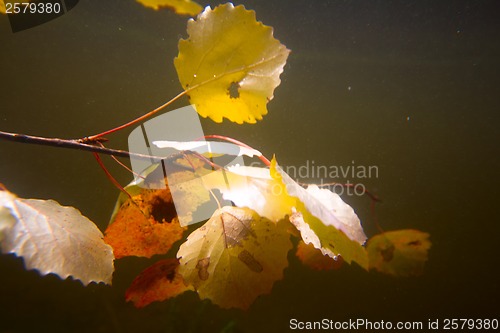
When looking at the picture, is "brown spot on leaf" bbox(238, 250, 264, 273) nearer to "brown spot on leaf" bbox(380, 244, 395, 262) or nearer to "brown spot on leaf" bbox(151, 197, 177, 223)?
"brown spot on leaf" bbox(151, 197, 177, 223)

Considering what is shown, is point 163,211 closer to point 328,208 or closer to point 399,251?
point 328,208

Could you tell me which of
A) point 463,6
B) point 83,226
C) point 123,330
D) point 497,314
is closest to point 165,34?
point 83,226

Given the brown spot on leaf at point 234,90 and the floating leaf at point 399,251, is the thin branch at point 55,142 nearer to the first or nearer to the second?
the brown spot on leaf at point 234,90

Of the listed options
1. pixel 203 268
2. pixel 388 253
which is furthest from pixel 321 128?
pixel 203 268

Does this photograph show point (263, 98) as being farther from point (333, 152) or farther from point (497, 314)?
point (497, 314)

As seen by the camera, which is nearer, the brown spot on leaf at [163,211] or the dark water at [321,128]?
the brown spot on leaf at [163,211]

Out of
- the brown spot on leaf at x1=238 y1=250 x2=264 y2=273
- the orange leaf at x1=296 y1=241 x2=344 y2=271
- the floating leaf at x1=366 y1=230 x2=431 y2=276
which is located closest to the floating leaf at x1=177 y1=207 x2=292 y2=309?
the brown spot on leaf at x1=238 y1=250 x2=264 y2=273

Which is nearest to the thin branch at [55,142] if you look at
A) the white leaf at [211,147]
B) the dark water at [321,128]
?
the white leaf at [211,147]
